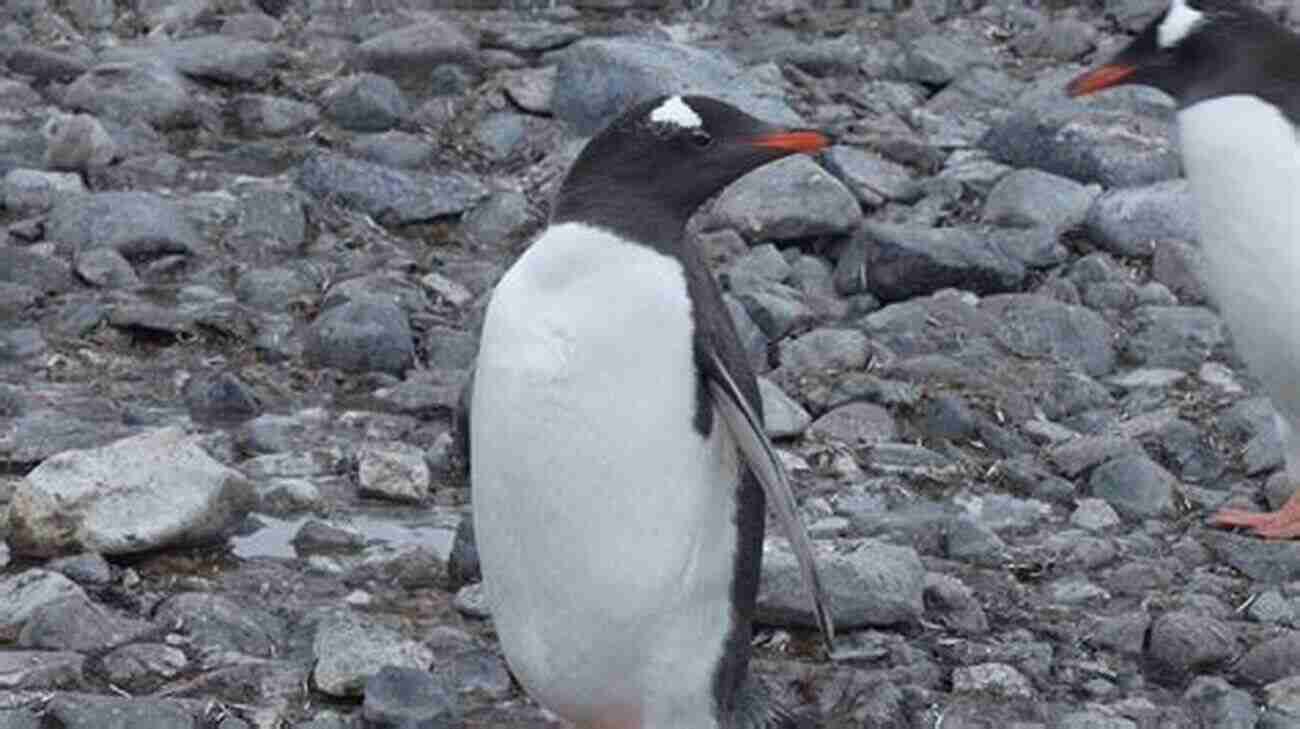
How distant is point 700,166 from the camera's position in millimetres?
4051

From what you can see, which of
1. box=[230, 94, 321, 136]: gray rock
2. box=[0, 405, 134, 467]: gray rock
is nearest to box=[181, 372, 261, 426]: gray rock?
box=[0, 405, 134, 467]: gray rock

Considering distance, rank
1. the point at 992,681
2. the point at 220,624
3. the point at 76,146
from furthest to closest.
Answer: the point at 76,146, the point at 992,681, the point at 220,624

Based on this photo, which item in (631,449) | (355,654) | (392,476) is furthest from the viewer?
(392,476)

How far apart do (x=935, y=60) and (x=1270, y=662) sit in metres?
3.61

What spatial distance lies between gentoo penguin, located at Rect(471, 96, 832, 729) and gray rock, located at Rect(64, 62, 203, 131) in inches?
131

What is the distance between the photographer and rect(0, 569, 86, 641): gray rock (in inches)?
175

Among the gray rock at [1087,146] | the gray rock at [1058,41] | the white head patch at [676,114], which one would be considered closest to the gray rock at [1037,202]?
the gray rock at [1087,146]

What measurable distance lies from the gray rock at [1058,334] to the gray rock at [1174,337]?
6 centimetres

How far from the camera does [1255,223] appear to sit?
5527mm

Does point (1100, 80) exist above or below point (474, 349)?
above

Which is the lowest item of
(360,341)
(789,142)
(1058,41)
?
(1058,41)

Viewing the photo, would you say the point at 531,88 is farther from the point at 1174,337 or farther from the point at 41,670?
the point at 41,670

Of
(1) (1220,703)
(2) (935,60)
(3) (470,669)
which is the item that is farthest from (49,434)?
(2) (935,60)

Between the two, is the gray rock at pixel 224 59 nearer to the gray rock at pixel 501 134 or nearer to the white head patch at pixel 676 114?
the gray rock at pixel 501 134
